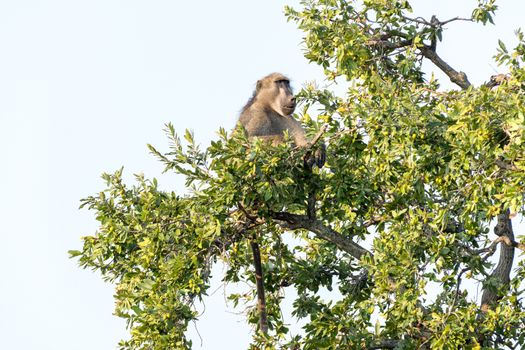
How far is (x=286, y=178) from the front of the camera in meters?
10.6

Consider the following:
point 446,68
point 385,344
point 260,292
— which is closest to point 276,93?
point 446,68

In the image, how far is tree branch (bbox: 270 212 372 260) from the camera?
11423mm

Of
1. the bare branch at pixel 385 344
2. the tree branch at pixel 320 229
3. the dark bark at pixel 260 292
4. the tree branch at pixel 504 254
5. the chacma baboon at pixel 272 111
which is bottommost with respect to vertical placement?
the bare branch at pixel 385 344

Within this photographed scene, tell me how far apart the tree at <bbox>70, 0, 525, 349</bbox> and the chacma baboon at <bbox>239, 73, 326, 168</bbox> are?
210cm

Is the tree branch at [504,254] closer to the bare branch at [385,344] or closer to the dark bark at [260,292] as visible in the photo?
the bare branch at [385,344]

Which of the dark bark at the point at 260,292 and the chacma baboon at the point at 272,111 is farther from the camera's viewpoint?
the chacma baboon at the point at 272,111

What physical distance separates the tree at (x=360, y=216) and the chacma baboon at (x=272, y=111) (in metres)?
2.10

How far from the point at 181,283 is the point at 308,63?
5.12 meters

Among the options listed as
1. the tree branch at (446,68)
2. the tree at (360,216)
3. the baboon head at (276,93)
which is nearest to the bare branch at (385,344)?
the tree at (360,216)

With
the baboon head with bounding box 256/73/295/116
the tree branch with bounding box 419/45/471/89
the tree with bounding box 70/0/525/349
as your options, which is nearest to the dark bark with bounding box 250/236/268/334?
the tree with bounding box 70/0/525/349

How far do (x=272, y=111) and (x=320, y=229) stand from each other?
142 inches

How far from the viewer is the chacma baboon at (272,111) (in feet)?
46.5

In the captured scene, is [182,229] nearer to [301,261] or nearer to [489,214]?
[301,261]

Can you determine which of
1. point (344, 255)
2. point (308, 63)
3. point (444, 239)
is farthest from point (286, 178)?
point (308, 63)
